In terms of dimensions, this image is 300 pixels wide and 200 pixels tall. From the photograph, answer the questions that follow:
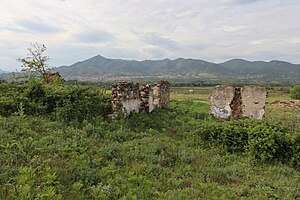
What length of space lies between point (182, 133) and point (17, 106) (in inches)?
255

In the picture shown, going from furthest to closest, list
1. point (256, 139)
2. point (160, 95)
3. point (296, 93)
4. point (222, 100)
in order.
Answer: point (296, 93) < point (160, 95) < point (222, 100) < point (256, 139)

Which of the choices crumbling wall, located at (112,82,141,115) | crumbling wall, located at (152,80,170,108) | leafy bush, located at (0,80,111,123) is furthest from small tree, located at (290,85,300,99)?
leafy bush, located at (0,80,111,123)

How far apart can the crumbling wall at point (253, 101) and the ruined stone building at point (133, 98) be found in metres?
5.03

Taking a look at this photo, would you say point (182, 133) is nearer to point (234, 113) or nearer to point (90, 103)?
point (90, 103)

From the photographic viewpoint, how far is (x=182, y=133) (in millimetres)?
10820

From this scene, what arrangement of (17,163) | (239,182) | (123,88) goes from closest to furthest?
(17,163) → (239,182) → (123,88)

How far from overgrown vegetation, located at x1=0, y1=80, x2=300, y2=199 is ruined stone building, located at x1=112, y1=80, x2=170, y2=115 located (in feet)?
1.73

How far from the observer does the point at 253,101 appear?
14.2m

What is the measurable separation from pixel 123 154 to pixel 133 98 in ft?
17.8

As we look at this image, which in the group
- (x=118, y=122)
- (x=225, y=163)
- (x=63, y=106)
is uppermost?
(x=63, y=106)

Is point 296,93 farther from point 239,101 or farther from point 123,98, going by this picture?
point 123,98

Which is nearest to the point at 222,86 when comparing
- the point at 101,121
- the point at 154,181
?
the point at 101,121

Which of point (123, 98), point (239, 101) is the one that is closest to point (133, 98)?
point (123, 98)

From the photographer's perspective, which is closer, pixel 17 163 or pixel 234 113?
pixel 17 163
